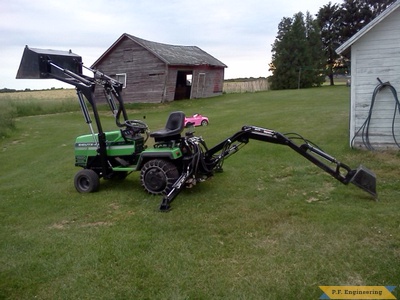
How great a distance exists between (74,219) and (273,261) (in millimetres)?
3173

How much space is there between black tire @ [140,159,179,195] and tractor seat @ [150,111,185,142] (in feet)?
1.36

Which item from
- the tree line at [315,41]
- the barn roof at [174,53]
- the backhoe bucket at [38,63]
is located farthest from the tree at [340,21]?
the backhoe bucket at [38,63]

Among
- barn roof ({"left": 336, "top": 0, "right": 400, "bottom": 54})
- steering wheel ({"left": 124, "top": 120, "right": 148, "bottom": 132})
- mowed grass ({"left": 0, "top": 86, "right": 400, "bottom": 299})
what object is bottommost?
mowed grass ({"left": 0, "top": 86, "right": 400, "bottom": 299})

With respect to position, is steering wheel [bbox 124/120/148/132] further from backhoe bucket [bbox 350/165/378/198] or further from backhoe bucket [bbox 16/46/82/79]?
backhoe bucket [bbox 350/165/378/198]

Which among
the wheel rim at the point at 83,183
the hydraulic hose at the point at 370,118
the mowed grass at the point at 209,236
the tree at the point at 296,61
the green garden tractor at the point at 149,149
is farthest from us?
the tree at the point at 296,61

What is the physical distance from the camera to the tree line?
4131 centimetres

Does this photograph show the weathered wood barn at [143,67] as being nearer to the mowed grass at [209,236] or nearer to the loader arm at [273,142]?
the mowed grass at [209,236]

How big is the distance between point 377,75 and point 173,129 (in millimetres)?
5685

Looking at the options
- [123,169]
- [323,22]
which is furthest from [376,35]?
[323,22]

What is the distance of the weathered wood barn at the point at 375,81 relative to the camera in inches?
338

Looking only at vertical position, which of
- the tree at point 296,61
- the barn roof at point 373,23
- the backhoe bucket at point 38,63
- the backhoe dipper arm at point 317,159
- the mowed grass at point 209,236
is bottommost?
the mowed grass at point 209,236

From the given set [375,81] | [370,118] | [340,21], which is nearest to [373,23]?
[375,81]

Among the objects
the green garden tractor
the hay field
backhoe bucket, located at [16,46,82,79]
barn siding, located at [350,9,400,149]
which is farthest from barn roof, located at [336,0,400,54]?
the hay field

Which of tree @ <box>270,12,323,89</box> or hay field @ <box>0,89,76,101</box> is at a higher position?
tree @ <box>270,12,323,89</box>
